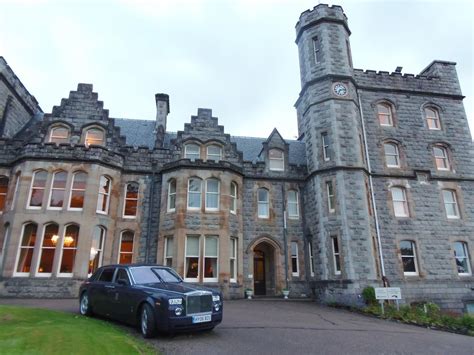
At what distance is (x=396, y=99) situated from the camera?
2394cm

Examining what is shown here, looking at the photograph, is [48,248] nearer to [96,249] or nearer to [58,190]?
Answer: [96,249]

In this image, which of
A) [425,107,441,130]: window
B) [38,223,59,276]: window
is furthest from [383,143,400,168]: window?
[38,223,59,276]: window

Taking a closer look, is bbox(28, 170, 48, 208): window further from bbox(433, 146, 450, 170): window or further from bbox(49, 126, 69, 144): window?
bbox(433, 146, 450, 170): window

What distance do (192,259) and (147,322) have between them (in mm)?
10520

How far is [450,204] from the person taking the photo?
22.0 m

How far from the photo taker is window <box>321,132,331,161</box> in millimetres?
20728

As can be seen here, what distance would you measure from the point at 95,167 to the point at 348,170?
15551mm

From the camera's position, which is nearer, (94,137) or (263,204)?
(94,137)

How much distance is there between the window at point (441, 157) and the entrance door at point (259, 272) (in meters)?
14.4

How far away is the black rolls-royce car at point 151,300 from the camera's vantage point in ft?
25.6

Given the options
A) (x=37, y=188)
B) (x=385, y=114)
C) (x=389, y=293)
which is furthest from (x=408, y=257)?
(x=37, y=188)

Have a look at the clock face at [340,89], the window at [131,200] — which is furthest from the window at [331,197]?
the window at [131,200]

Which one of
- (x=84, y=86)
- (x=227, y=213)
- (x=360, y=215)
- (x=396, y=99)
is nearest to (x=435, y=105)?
(x=396, y=99)

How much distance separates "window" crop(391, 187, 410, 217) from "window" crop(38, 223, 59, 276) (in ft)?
69.2
